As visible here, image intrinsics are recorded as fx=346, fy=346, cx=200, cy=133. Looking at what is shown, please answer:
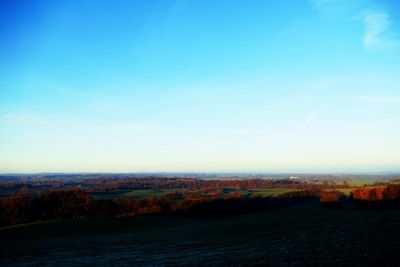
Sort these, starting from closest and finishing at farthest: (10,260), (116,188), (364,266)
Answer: (364,266), (10,260), (116,188)

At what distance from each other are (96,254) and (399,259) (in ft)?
72.0

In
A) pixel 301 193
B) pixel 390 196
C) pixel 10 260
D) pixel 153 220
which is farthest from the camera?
pixel 301 193

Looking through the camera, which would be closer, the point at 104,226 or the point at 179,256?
the point at 179,256

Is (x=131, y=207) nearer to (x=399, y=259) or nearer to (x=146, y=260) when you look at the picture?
(x=146, y=260)

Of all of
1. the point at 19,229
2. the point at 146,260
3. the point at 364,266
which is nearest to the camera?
the point at 364,266

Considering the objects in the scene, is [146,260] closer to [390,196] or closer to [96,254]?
[96,254]

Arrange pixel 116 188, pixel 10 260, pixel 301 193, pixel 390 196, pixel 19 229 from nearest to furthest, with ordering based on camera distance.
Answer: pixel 10 260 → pixel 19 229 → pixel 390 196 → pixel 301 193 → pixel 116 188

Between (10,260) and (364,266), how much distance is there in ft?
85.6

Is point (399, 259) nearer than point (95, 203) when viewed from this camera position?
Yes

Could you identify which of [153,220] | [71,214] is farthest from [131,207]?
[153,220]

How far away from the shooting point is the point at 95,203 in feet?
288

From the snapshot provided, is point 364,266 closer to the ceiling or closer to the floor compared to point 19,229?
closer to the ceiling

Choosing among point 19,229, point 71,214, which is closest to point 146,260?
point 19,229

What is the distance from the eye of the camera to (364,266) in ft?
50.9
